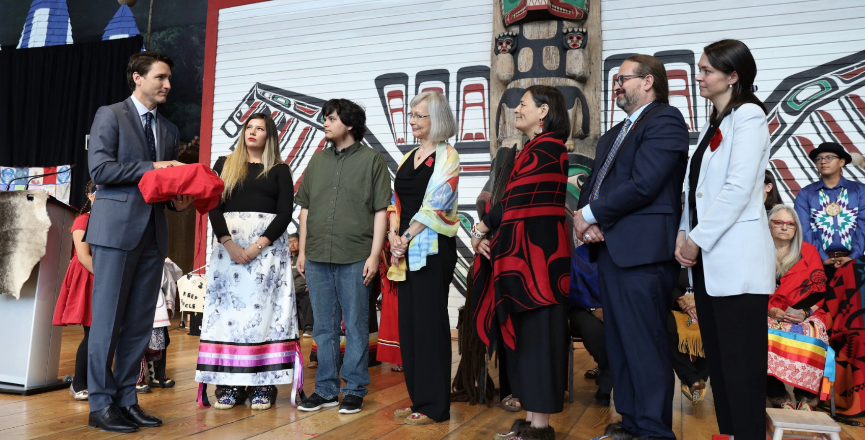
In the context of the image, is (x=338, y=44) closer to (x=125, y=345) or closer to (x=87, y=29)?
(x=87, y=29)

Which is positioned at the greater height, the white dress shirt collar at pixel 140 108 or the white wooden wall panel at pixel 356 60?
the white wooden wall panel at pixel 356 60

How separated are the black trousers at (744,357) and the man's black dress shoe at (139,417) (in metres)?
2.23

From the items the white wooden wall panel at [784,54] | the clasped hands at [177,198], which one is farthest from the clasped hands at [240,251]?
the white wooden wall panel at [784,54]

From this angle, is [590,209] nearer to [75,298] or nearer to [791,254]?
[791,254]

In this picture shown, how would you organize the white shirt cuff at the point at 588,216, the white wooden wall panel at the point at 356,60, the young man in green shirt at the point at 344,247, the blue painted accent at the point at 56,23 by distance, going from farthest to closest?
1. the blue painted accent at the point at 56,23
2. the white wooden wall panel at the point at 356,60
3. the young man in green shirt at the point at 344,247
4. the white shirt cuff at the point at 588,216

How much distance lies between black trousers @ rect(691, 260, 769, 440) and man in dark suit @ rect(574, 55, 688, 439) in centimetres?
26

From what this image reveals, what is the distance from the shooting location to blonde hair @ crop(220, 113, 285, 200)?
3.20 metres

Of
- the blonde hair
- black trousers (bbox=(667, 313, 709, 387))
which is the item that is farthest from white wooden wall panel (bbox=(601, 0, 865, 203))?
the blonde hair

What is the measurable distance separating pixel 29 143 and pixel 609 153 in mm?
9483

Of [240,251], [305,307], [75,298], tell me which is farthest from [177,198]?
[305,307]

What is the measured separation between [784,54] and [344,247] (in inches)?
186

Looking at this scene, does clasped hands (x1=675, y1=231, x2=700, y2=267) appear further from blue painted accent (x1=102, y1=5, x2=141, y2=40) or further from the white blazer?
blue painted accent (x1=102, y1=5, x2=141, y2=40)

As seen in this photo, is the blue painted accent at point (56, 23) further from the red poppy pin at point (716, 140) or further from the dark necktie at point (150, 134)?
the red poppy pin at point (716, 140)

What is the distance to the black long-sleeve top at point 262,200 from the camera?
3143 millimetres
